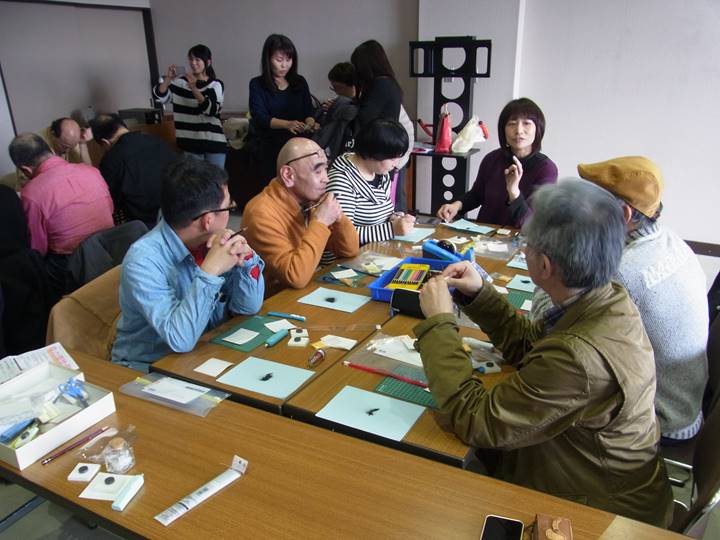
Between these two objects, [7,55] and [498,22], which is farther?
[7,55]

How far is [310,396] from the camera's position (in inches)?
53.3

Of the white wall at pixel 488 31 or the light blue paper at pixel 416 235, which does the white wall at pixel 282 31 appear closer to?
the white wall at pixel 488 31

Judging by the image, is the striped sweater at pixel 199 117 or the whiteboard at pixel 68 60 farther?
the whiteboard at pixel 68 60

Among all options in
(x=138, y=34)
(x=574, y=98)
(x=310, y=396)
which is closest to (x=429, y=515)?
(x=310, y=396)

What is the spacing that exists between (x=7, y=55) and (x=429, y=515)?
5.40 m

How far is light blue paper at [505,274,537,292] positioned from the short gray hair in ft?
2.77

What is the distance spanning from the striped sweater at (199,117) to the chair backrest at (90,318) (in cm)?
295

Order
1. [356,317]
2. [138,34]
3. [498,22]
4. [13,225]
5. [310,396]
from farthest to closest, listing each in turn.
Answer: [138,34] < [498,22] < [13,225] < [356,317] < [310,396]

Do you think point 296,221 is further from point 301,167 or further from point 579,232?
point 579,232

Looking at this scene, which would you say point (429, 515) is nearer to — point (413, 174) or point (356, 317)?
point (356, 317)

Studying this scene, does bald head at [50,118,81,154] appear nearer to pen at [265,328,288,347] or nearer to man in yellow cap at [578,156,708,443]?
pen at [265,328,288,347]

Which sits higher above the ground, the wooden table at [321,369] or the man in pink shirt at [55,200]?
the man in pink shirt at [55,200]

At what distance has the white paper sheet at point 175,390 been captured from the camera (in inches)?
53.2

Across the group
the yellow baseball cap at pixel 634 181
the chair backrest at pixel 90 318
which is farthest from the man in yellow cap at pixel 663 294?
the chair backrest at pixel 90 318
